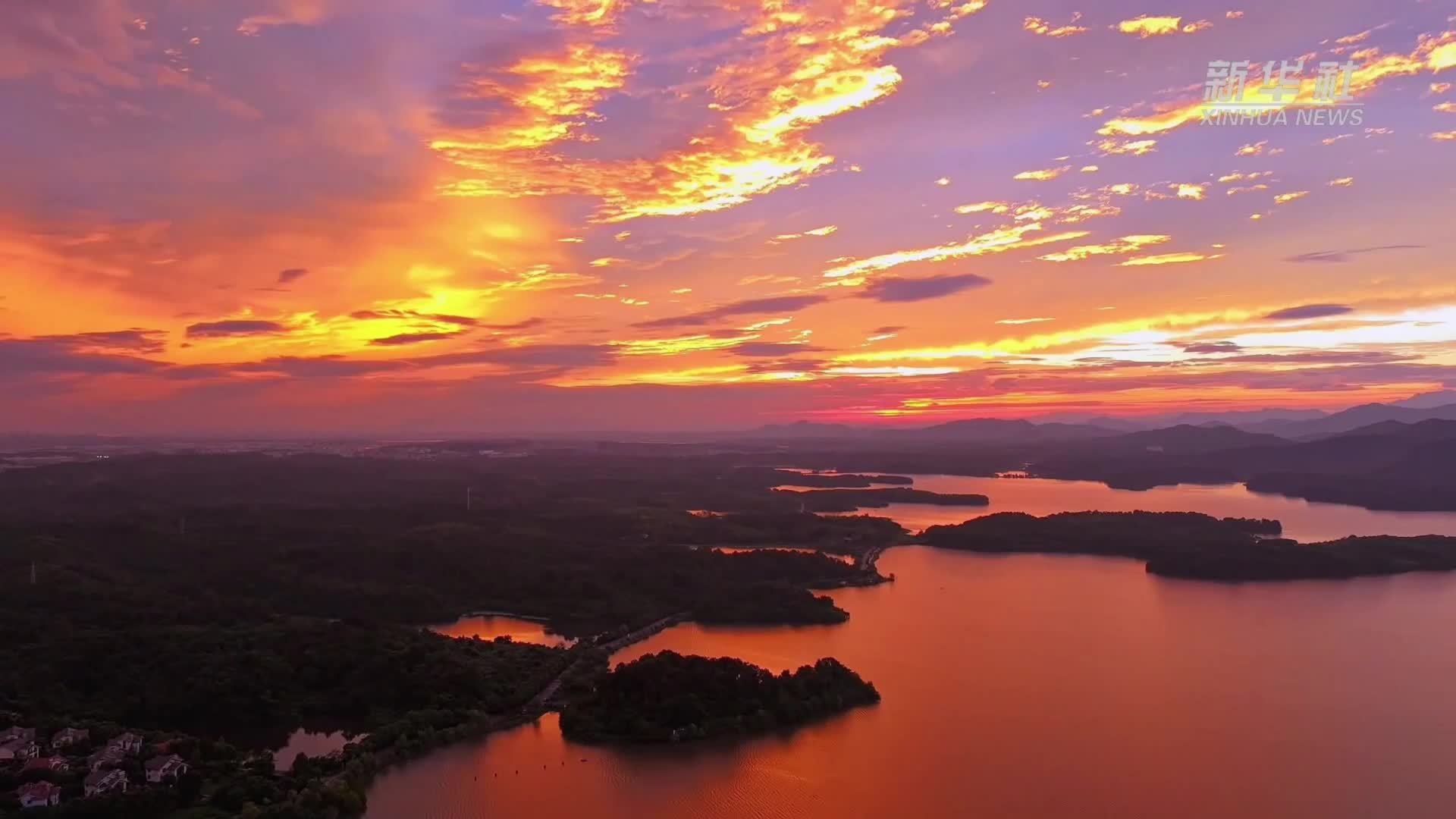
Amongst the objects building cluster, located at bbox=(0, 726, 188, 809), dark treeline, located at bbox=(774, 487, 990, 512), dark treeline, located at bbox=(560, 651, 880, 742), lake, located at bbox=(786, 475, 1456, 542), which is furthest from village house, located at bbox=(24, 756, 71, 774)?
dark treeline, located at bbox=(774, 487, 990, 512)

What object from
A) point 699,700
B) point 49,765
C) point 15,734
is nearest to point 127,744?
point 49,765

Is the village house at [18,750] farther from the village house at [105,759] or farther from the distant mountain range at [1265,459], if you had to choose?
the distant mountain range at [1265,459]

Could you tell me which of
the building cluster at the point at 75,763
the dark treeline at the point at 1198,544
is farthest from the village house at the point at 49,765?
the dark treeline at the point at 1198,544

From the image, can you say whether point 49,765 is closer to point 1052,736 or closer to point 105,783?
point 105,783

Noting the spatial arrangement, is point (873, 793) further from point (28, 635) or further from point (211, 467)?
point (211, 467)

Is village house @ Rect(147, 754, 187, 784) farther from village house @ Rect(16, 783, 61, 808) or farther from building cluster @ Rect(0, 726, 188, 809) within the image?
village house @ Rect(16, 783, 61, 808)

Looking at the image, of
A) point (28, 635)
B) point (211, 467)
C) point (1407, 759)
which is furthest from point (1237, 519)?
point (211, 467)
